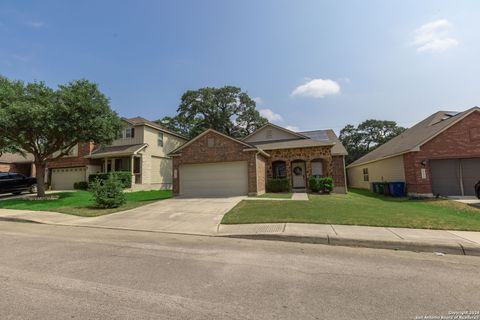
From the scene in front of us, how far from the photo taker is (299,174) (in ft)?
63.5

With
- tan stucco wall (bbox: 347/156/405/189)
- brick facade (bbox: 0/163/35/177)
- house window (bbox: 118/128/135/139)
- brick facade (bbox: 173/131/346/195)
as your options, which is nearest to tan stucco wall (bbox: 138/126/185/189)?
house window (bbox: 118/128/135/139)

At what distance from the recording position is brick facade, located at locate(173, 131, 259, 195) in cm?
1566

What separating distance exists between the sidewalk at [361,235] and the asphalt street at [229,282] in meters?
0.37

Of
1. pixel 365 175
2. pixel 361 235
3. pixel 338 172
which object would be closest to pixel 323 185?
pixel 338 172

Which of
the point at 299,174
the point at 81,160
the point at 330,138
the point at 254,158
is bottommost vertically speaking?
the point at 299,174

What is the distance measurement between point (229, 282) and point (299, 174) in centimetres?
1632

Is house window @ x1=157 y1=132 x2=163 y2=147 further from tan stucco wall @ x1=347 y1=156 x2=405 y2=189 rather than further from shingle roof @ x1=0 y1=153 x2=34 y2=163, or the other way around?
tan stucco wall @ x1=347 y1=156 x2=405 y2=189

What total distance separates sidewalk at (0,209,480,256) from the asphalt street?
0.37 metres

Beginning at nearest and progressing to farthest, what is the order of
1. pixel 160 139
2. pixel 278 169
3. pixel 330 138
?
pixel 278 169 → pixel 330 138 → pixel 160 139

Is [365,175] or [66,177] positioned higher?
[66,177]

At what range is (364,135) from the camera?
50.3 m

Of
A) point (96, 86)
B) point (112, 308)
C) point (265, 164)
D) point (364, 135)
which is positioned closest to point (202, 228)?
point (112, 308)

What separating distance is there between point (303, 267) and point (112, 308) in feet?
10.1

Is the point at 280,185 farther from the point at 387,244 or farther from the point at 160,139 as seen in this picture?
the point at 160,139
